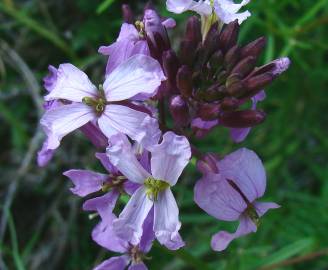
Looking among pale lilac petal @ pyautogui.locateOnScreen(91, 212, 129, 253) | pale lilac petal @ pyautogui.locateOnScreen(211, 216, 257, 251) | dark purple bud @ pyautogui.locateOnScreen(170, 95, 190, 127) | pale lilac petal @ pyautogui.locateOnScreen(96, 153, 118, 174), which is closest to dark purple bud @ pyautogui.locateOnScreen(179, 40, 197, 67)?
dark purple bud @ pyautogui.locateOnScreen(170, 95, 190, 127)

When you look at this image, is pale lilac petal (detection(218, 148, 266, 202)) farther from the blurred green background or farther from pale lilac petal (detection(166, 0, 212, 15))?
the blurred green background

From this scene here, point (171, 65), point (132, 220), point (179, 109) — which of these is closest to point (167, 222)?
point (132, 220)

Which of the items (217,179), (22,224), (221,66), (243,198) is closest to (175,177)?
(217,179)

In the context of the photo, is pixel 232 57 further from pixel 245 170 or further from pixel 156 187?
pixel 156 187

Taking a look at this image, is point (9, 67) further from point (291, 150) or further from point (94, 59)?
point (291, 150)

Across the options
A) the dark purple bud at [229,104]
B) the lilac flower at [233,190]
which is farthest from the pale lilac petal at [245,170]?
Answer: the dark purple bud at [229,104]

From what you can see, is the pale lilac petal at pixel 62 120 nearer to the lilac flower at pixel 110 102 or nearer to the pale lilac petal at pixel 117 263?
the lilac flower at pixel 110 102
